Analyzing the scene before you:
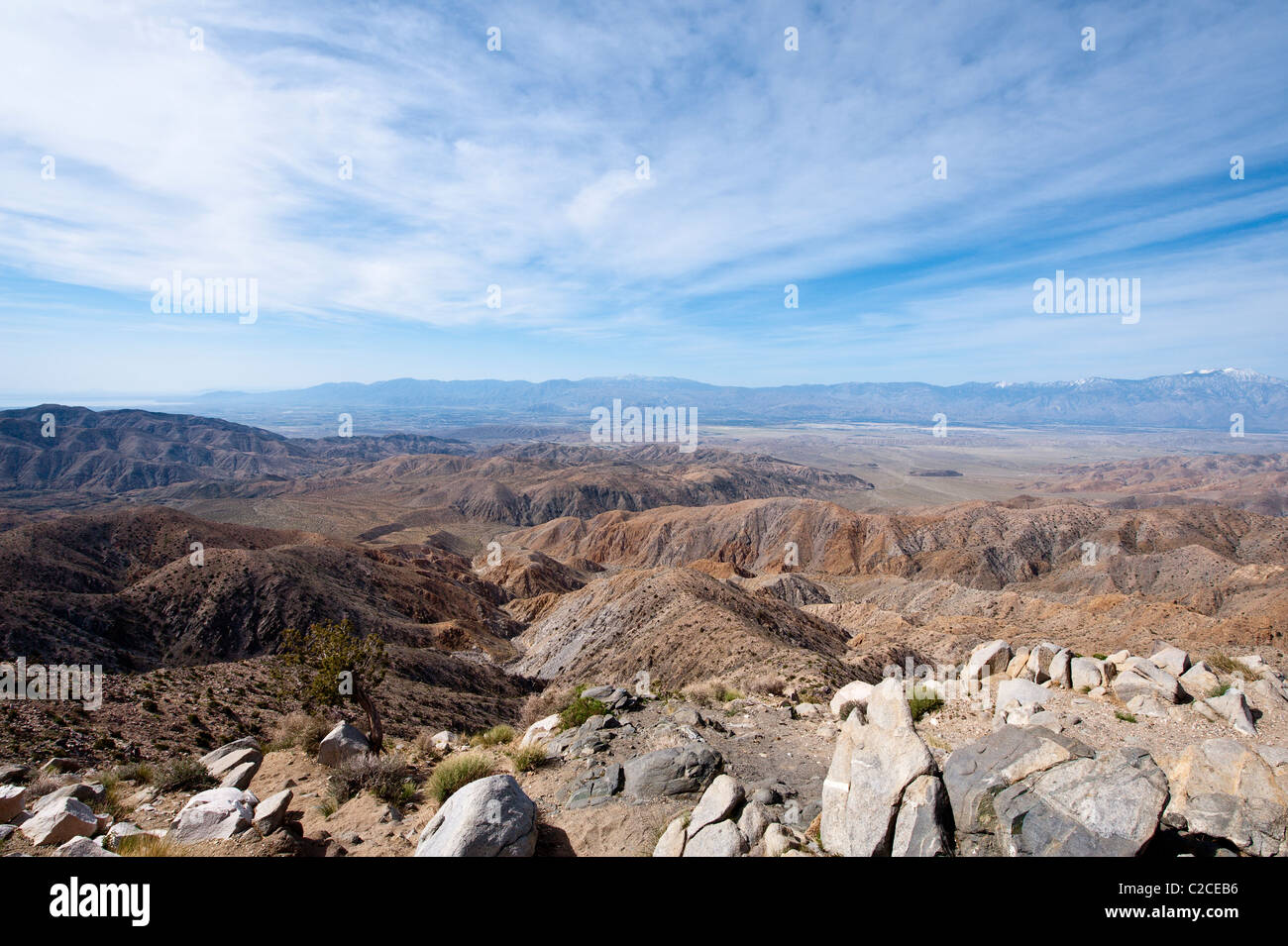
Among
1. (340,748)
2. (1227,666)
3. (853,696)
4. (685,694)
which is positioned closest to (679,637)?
(685,694)

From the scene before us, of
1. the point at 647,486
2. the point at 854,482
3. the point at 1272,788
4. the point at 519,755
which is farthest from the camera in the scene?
the point at 854,482

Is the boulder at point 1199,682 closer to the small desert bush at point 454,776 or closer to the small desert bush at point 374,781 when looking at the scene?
the small desert bush at point 454,776

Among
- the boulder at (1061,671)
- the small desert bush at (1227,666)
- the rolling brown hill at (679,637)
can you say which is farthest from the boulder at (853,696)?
the small desert bush at (1227,666)

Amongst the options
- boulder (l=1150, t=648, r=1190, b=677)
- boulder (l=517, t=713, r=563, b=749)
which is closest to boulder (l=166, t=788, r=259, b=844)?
boulder (l=517, t=713, r=563, b=749)

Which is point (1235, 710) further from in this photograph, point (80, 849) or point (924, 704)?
point (80, 849)
